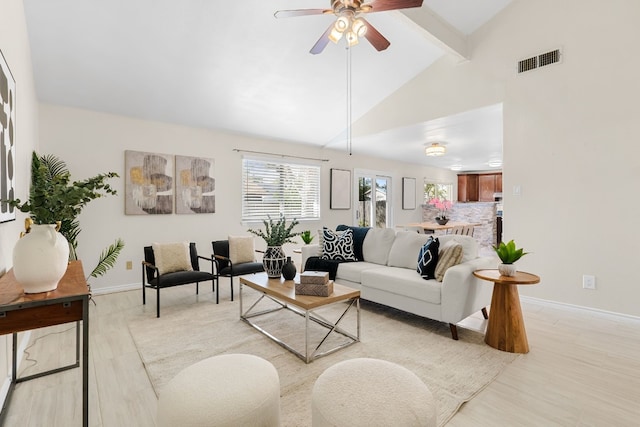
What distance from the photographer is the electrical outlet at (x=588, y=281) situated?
3.38m

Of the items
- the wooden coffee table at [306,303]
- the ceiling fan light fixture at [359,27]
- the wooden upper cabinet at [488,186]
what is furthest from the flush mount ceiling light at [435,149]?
the wooden upper cabinet at [488,186]

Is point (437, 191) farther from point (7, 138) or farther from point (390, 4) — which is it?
point (7, 138)

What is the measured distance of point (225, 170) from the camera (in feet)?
17.3

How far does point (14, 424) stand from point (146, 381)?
2.11ft

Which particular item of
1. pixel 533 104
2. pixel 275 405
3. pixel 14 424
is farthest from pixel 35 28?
pixel 533 104

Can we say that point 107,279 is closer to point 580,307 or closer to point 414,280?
point 414,280

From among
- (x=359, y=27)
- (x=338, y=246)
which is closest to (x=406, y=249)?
(x=338, y=246)

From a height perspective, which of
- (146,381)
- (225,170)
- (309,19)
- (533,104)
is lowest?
(146,381)

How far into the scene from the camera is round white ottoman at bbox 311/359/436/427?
1.14 m

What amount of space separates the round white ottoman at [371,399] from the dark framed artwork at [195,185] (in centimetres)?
413

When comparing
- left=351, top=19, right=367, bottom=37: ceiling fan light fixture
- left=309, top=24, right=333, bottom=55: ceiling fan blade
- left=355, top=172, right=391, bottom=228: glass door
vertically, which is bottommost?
left=355, top=172, right=391, bottom=228: glass door

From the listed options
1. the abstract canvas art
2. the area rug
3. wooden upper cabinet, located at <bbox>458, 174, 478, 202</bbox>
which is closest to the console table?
the area rug

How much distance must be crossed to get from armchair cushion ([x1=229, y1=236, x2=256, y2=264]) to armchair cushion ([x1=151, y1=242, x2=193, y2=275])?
642 mm

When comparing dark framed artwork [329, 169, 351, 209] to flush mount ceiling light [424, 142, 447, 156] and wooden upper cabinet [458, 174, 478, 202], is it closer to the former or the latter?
flush mount ceiling light [424, 142, 447, 156]
